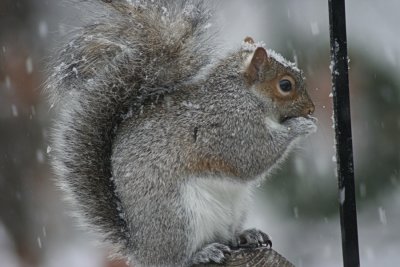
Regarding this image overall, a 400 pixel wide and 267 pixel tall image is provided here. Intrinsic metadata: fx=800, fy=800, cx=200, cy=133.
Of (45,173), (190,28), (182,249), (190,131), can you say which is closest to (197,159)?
(190,131)

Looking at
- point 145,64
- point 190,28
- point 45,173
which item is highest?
point 190,28

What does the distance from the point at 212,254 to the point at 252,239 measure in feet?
0.60

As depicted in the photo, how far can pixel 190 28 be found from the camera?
2082 millimetres

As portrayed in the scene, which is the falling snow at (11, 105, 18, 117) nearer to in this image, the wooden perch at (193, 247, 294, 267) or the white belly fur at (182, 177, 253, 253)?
the white belly fur at (182, 177, 253, 253)

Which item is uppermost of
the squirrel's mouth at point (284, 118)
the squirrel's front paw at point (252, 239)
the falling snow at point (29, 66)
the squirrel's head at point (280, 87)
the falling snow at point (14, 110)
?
the squirrel's head at point (280, 87)

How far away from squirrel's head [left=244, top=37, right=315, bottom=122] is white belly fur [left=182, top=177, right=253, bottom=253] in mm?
253

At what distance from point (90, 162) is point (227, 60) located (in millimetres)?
495

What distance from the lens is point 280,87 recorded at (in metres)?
2.19

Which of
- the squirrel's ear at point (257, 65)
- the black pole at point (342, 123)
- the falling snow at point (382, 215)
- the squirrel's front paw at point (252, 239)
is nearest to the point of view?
the black pole at point (342, 123)

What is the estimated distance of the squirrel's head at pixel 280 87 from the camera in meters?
2.17

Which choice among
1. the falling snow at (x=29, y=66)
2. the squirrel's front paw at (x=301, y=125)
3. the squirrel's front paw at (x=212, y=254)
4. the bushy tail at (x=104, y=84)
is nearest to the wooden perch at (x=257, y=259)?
the squirrel's front paw at (x=212, y=254)

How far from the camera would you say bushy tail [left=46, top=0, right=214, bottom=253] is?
6.34 feet

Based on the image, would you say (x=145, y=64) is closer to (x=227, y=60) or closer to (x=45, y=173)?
(x=227, y=60)

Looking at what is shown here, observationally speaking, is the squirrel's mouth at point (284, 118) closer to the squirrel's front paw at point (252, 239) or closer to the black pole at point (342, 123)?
the squirrel's front paw at point (252, 239)
